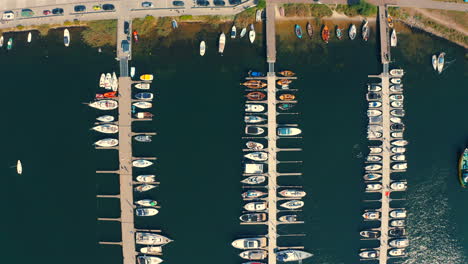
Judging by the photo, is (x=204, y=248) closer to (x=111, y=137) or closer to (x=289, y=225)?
(x=289, y=225)

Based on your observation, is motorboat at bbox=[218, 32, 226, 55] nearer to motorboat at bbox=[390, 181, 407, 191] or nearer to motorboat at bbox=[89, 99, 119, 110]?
motorboat at bbox=[89, 99, 119, 110]

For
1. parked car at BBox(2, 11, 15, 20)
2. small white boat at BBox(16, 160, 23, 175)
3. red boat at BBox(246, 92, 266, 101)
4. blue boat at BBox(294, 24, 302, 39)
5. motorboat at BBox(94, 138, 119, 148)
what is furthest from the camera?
blue boat at BBox(294, 24, 302, 39)

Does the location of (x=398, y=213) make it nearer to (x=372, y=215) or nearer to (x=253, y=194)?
(x=372, y=215)

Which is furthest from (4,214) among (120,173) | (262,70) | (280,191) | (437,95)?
(437,95)

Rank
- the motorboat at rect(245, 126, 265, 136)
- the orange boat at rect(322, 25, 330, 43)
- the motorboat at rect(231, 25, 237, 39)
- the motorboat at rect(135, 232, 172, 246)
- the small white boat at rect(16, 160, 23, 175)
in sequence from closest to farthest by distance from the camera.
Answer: the motorboat at rect(135, 232, 172, 246)
the motorboat at rect(245, 126, 265, 136)
the small white boat at rect(16, 160, 23, 175)
the motorboat at rect(231, 25, 237, 39)
the orange boat at rect(322, 25, 330, 43)

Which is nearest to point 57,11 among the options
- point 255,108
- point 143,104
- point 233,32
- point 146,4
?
point 146,4

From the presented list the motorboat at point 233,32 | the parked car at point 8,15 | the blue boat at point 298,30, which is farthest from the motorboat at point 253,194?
the parked car at point 8,15

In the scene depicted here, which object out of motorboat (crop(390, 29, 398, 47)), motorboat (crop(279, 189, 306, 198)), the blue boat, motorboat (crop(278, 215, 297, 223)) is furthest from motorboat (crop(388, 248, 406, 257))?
the blue boat
